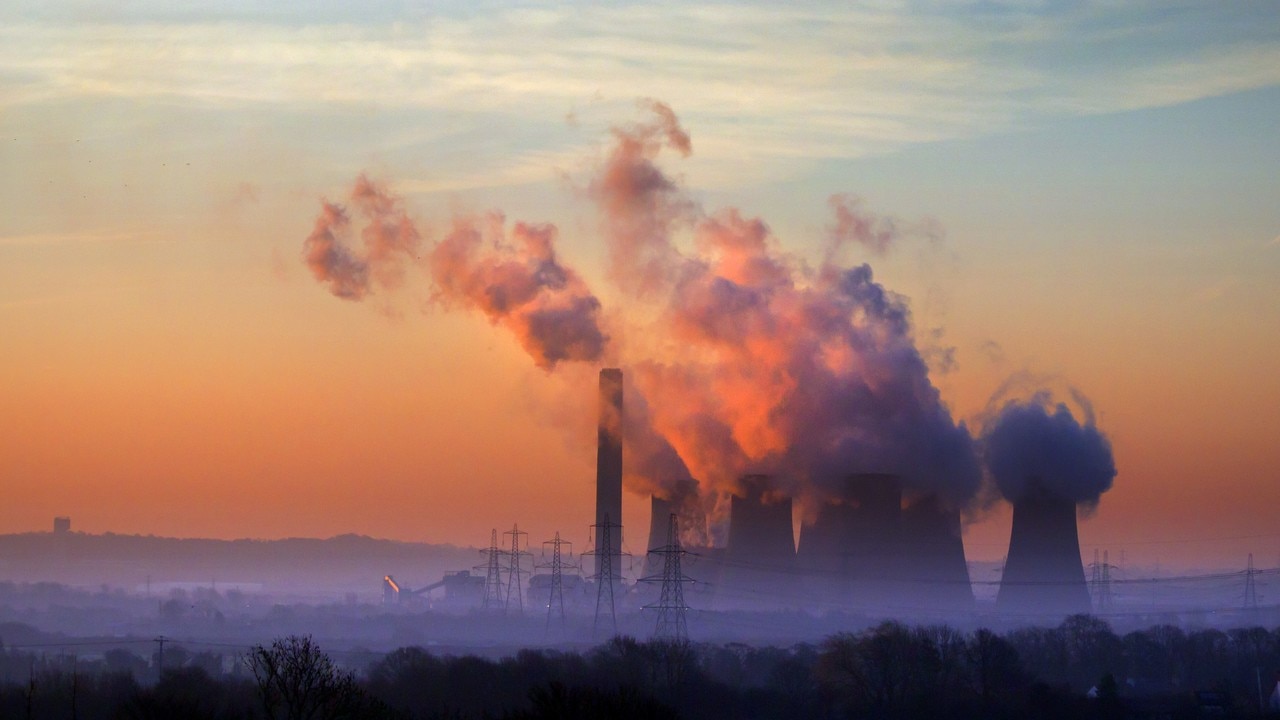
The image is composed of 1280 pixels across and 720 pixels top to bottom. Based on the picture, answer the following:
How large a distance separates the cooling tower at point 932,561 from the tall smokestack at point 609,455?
34.9 ft

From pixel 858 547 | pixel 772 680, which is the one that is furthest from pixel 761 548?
pixel 772 680

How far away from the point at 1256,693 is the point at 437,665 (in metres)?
20.7

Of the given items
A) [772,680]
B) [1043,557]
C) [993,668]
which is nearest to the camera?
[993,668]

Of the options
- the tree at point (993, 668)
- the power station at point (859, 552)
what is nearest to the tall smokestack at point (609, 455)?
the power station at point (859, 552)

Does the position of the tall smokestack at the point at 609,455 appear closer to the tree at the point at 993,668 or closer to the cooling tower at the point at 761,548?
the cooling tower at the point at 761,548

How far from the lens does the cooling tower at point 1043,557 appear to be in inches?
2200

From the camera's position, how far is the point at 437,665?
3784cm

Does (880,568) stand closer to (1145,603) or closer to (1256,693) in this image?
(1256,693)

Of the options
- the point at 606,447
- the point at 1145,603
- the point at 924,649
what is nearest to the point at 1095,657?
the point at 924,649

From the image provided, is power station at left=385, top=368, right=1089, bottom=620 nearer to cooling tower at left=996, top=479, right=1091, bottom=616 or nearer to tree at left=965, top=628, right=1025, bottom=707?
cooling tower at left=996, top=479, right=1091, bottom=616

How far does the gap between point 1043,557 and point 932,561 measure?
14.1 ft

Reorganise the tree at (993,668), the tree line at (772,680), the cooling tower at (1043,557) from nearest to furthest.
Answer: the tree line at (772,680) < the tree at (993,668) < the cooling tower at (1043,557)

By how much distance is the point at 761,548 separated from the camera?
59.8m

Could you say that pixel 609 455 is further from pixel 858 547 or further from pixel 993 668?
pixel 993 668
